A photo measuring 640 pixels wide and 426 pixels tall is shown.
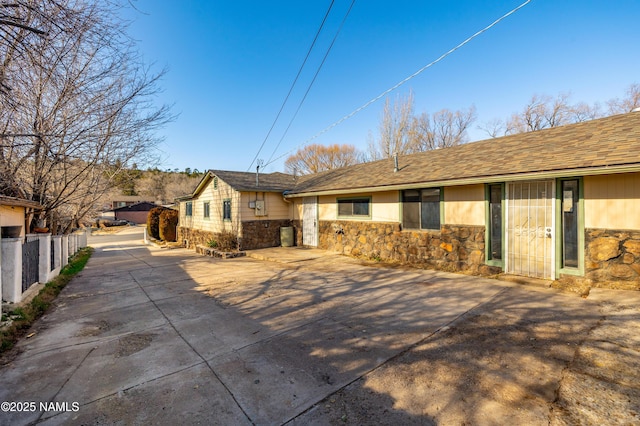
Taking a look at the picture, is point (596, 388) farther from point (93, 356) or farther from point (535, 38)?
point (535, 38)

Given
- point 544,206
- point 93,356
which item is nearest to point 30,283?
point 93,356

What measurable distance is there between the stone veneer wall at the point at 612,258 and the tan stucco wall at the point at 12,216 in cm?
1233

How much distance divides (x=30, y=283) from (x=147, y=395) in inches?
240

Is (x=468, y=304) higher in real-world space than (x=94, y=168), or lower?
lower

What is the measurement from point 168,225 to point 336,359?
22.1 m

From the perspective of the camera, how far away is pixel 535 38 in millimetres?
10195

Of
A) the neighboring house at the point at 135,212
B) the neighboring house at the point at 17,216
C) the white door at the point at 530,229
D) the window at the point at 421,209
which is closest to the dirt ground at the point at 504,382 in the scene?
the white door at the point at 530,229

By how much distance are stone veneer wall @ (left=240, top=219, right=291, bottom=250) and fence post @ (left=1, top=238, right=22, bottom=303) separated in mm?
8015

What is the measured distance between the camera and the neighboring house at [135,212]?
49.5 metres

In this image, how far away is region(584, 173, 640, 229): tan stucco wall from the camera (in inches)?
222

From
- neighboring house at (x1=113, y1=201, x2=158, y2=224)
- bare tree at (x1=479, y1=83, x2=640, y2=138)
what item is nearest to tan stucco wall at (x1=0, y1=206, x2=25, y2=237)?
bare tree at (x1=479, y1=83, x2=640, y2=138)

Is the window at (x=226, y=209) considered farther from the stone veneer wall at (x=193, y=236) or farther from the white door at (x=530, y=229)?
the white door at (x=530, y=229)

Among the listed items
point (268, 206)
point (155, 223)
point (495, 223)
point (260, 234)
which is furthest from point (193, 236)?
point (495, 223)

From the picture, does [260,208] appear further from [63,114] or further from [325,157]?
[325,157]
